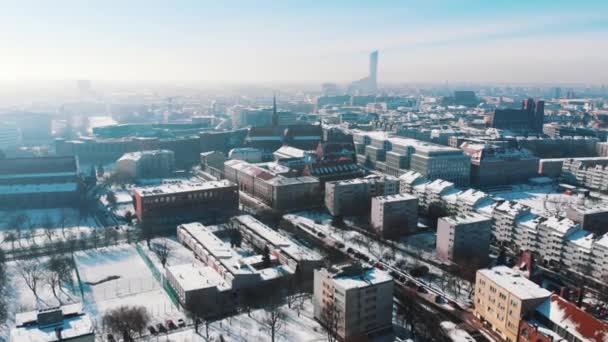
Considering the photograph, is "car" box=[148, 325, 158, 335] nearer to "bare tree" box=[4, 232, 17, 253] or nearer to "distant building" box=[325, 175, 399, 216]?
"bare tree" box=[4, 232, 17, 253]

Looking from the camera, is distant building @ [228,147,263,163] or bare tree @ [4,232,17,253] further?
distant building @ [228,147,263,163]

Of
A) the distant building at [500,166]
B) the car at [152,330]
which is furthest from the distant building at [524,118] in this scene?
the car at [152,330]

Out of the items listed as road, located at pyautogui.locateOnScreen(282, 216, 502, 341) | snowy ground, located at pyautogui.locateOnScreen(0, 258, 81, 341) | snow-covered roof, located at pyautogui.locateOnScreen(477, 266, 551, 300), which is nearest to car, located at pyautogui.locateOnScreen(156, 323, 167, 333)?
snowy ground, located at pyautogui.locateOnScreen(0, 258, 81, 341)

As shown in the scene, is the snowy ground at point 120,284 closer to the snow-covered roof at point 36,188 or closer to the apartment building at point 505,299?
the apartment building at point 505,299

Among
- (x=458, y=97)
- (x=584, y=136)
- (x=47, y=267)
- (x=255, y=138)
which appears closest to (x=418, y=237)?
(x=47, y=267)

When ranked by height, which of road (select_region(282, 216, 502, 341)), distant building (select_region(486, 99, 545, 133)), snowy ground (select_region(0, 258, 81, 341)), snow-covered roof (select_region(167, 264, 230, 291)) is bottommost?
Result: road (select_region(282, 216, 502, 341))

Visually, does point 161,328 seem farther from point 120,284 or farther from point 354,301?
point 354,301
